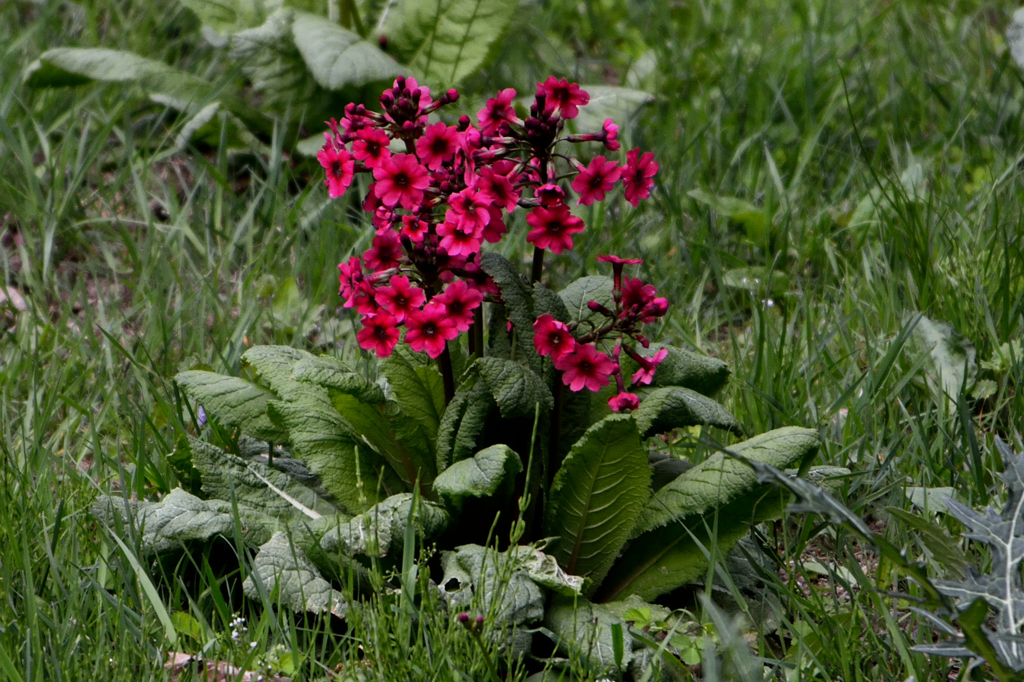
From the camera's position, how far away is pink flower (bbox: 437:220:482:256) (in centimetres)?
182

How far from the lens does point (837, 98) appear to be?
407 centimetres

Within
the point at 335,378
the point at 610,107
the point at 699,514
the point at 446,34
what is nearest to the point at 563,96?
the point at 335,378

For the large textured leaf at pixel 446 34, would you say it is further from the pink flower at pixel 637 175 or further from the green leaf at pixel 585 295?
the pink flower at pixel 637 175

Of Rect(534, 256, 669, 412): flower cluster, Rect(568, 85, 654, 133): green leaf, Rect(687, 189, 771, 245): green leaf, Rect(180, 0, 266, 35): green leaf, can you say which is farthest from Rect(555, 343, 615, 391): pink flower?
Rect(180, 0, 266, 35): green leaf

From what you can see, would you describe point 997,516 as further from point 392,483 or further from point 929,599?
point 392,483

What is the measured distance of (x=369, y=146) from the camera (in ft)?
6.25

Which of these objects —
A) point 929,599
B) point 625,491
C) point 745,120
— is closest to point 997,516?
point 929,599

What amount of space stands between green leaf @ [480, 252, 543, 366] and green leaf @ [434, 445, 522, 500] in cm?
24

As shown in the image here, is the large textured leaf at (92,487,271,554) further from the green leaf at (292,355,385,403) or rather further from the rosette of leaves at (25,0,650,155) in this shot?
the rosette of leaves at (25,0,650,155)

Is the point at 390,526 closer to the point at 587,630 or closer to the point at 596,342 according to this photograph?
the point at 587,630

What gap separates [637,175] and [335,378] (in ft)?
2.22

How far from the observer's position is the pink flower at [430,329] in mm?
1865

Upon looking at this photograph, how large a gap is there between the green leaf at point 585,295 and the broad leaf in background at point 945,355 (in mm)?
849

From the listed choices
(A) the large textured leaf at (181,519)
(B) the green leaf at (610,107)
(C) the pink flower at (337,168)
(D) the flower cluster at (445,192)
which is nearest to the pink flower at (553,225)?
(D) the flower cluster at (445,192)
